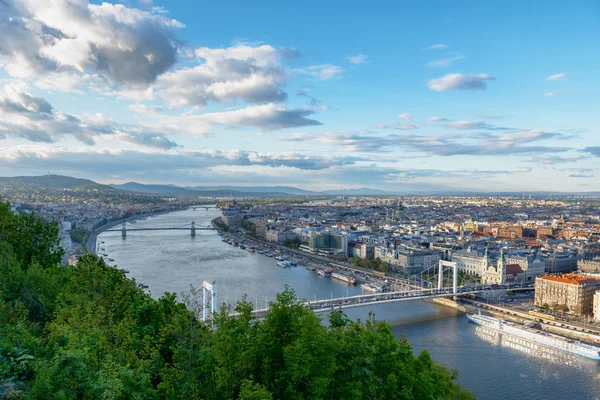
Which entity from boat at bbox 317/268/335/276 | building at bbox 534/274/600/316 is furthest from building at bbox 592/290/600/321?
boat at bbox 317/268/335/276

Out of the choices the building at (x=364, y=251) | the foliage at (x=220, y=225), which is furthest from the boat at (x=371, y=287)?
the foliage at (x=220, y=225)

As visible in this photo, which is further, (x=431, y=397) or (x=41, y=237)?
(x=41, y=237)

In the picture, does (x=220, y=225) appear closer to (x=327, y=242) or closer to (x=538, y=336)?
(x=327, y=242)

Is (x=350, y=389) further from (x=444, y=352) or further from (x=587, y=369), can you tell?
(x=587, y=369)

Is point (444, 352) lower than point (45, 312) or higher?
lower

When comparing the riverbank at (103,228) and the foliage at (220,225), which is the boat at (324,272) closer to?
the riverbank at (103,228)

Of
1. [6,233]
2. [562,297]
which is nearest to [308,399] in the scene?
[6,233]

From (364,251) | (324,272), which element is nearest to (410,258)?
(364,251)
